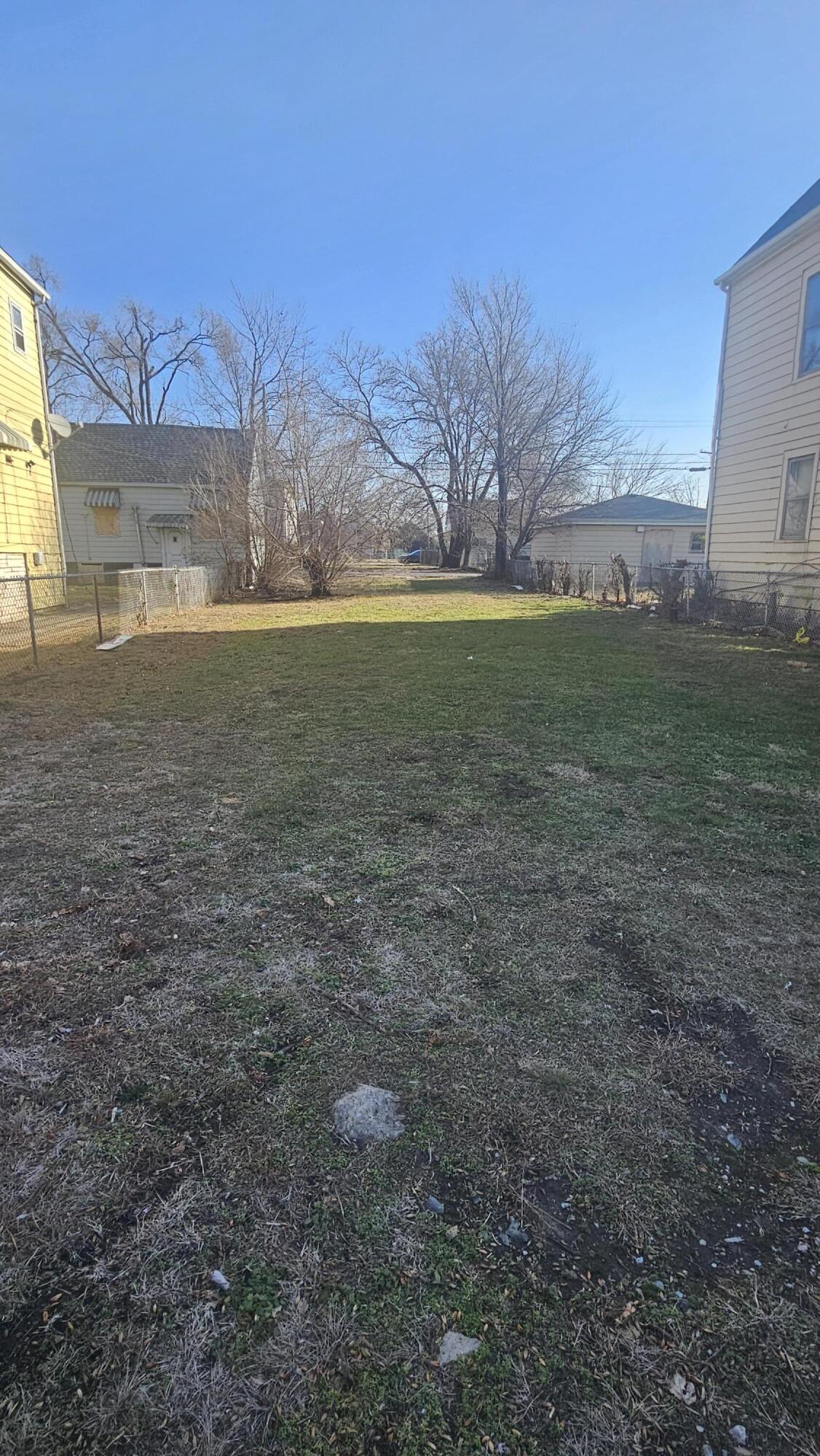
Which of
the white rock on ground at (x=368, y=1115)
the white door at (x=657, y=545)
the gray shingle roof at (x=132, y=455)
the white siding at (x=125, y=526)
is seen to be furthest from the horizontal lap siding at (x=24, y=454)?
the white door at (x=657, y=545)

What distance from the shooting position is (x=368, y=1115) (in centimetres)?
171

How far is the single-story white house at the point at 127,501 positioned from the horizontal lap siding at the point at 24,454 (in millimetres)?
9089

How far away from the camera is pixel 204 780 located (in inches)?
166

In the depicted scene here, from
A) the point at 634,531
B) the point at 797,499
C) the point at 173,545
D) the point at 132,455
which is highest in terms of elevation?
the point at 132,455

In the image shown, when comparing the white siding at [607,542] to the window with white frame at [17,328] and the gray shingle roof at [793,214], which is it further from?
the window with white frame at [17,328]

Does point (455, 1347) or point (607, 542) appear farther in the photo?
point (607, 542)

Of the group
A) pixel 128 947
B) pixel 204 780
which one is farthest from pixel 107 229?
pixel 128 947

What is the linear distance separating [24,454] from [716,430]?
13380 mm

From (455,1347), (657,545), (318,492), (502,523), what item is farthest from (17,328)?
(657,545)

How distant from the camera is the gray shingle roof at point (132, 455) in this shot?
898 inches

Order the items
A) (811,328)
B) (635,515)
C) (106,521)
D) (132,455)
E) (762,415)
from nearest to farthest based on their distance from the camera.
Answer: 1. (811,328)
2. (762,415)
3. (106,521)
4. (132,455)
5. (635,515)

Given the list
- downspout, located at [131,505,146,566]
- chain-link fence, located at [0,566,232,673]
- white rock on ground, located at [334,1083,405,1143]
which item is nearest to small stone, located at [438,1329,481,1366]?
white rock on ground, located at [334,1083,405,1143]

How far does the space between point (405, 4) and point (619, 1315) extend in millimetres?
13091

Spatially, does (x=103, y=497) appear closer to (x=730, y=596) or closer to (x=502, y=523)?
(x=502, y=523)
